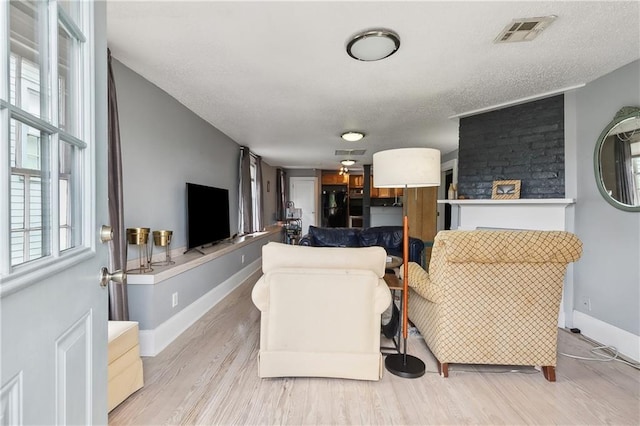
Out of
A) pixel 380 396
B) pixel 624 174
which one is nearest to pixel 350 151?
pixel 624 174

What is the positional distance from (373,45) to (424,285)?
1.69m

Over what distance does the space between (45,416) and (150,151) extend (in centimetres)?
257

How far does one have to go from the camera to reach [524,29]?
→ 1955mm

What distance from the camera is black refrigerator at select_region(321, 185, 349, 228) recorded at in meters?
9.55

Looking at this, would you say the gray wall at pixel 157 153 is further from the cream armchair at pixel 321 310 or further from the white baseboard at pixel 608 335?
the white baseboard at pixel 608 335

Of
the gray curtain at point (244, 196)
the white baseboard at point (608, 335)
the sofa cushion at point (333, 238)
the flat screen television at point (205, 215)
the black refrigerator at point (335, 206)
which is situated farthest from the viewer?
the black refrigerator at point (335, 206)

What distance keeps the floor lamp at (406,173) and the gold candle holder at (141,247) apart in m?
1.85

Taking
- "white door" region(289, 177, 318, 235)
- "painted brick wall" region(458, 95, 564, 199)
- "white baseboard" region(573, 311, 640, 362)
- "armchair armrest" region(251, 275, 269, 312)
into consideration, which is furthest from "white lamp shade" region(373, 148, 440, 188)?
"white door" region(289, 177, 318, 235)

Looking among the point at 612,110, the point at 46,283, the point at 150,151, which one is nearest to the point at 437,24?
the point at 612,110

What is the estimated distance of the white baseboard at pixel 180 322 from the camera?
243 cm

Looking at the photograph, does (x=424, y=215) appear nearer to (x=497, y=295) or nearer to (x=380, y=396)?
(x=497, y=295)

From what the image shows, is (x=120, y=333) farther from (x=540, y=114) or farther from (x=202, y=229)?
(x=540, y=114)

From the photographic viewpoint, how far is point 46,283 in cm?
64

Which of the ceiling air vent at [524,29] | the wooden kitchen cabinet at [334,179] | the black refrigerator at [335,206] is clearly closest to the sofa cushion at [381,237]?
the ceiling air vent at [524,29]
